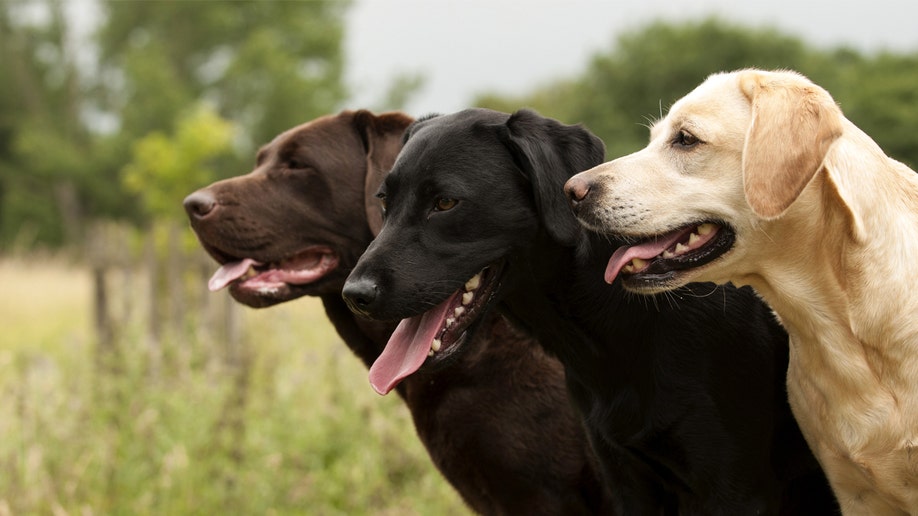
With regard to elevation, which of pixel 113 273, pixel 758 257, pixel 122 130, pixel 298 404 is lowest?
pixel 122 130

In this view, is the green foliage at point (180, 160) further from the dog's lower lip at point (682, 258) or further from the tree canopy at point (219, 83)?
the tree canopy at point (219, 83)

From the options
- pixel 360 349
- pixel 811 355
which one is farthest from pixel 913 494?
pixel 360 349

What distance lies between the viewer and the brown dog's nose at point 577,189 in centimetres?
298

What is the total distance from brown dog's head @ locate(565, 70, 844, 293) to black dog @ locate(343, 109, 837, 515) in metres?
0.21

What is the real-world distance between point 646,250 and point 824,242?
533mm

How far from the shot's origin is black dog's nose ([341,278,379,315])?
3012 millimetres

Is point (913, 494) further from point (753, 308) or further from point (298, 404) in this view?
point (298, 404)

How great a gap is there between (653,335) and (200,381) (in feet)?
13.5

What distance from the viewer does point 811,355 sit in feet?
10.1

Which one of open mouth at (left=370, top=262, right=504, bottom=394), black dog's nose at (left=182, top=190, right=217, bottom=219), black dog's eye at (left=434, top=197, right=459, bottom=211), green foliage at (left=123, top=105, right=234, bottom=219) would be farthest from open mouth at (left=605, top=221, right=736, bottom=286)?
green foliage at (left=123, top=105, right=234, bottom=219)

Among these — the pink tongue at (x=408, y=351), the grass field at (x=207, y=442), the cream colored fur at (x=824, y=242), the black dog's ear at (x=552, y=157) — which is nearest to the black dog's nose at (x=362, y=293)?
the pink tongue at (x=408, y=351)

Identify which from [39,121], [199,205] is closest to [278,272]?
[199,205]

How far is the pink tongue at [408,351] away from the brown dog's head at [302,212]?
2.37ft

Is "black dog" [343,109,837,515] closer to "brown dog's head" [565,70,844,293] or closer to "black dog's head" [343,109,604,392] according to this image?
"black dog's head" [343,109,604,392]
